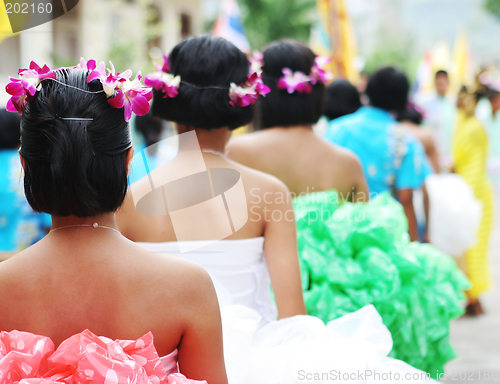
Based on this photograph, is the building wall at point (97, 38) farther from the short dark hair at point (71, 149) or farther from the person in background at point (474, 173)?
the short dark hair at point (71, 149)

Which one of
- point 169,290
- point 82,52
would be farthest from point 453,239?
point 82,52

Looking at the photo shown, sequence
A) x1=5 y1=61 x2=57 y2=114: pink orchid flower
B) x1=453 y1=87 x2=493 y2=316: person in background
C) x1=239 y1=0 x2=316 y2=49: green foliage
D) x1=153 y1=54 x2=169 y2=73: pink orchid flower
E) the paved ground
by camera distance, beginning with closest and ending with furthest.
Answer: x1=5 y1=61 x2=57 y2=114: pink orchid flower < x1=153 y1=54 x2=169 y2=73: pink orchid flower < the paved ground < x1=453 y1=87 x2=493 y2=316: person in background < x1=239 y1=0 x2=316 y2=49: green foliage

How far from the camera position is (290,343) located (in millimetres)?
1828

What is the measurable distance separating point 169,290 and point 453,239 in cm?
398

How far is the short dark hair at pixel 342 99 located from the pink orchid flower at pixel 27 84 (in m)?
3.86

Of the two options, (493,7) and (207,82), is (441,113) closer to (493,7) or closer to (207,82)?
(207,82)

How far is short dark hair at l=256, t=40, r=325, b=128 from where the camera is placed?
2.83 metres

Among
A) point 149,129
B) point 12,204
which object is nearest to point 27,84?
point 12,204

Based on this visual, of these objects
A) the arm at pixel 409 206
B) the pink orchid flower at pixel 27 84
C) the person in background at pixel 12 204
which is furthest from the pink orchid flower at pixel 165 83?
the arm at pixel 409 206

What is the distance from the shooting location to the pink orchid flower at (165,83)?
6.75 ft

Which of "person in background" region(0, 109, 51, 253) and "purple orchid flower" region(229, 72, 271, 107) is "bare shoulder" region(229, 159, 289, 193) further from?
"person in background" region(0, 109, 51, 253)

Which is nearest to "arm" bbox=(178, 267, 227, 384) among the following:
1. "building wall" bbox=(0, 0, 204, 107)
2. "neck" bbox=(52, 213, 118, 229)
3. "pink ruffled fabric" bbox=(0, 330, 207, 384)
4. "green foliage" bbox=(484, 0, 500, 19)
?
"pink ruffled fabric" bbox=(0, 330, 207, 384)

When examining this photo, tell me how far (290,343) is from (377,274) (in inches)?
33.4

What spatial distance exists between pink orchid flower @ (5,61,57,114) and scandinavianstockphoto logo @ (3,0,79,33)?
1.39 m
